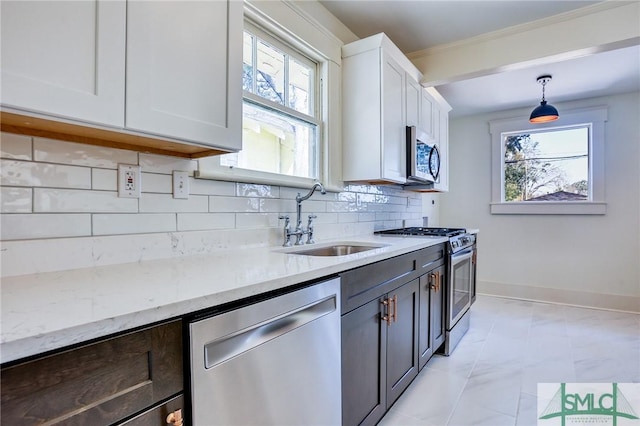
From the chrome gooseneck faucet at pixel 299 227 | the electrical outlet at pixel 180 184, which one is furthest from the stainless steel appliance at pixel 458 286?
the electrical outlet at pixel 180 184

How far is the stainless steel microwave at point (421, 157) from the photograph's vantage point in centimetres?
276

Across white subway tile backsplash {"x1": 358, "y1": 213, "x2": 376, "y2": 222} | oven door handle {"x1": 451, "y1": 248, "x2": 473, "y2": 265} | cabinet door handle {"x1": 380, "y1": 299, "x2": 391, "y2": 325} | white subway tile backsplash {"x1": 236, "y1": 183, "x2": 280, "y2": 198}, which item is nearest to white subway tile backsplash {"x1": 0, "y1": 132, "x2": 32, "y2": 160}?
white subway tile backsplash {"x1": 236, "y1": 183, "x2": 280, "y2": 198}

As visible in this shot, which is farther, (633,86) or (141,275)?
(633,86)

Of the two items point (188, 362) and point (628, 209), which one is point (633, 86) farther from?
point (188, 362)

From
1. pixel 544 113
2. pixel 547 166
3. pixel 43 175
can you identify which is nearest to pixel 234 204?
pixel 43 175

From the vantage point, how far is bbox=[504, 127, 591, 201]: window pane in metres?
4.03

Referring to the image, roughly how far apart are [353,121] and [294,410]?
1.95 metres

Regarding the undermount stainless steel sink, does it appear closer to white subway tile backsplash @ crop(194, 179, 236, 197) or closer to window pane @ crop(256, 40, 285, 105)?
white subway tile backsplash @ crop(194, 179, 236, 197)

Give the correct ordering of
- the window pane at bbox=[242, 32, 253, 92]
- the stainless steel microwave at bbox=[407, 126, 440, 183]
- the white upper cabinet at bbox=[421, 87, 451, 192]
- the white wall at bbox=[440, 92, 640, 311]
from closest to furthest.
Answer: the window pane at bbox=[242, 32, 253, 92] < the stainless steel microwave at bbox=[407, 126, 440, 183] < the white upper cabinet at bbox=[421, 87, 451, 192] < the white wall at bbox=[440, 92, 640, 311]

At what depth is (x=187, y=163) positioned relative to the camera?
149 cm

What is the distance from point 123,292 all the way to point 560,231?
4.74 meters

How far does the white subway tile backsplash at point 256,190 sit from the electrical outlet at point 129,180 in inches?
20.0

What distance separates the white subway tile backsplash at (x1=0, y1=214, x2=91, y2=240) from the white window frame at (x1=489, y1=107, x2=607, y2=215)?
458 cm

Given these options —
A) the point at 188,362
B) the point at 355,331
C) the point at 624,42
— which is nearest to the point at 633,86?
the point at 624,42
